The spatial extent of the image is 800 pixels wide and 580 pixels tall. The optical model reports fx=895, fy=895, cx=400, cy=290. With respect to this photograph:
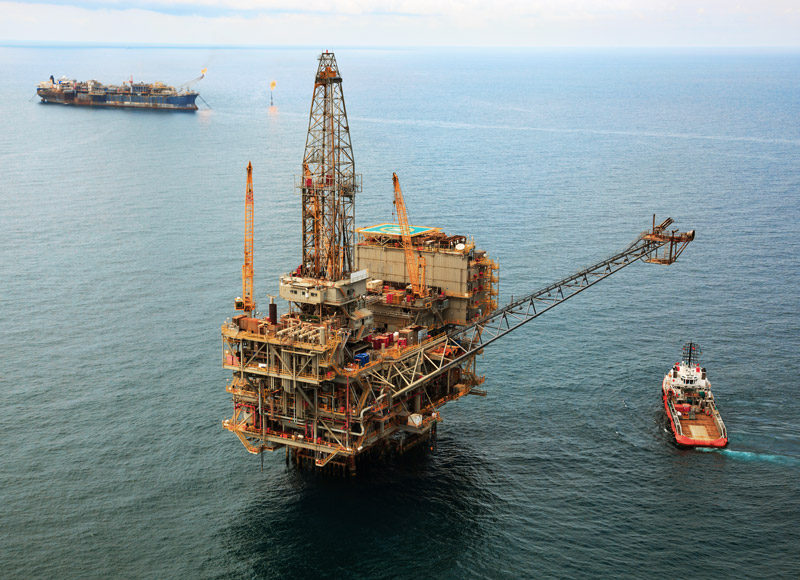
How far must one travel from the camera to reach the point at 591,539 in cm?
7506

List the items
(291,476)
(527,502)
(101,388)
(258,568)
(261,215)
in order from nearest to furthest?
1. (258,568)
2. (527,502)
3. (291,476)
4. (101,388)
5. (261,215)

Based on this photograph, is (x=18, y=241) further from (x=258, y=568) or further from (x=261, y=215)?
(x=258, y=568)

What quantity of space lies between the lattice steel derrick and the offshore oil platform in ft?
0.39

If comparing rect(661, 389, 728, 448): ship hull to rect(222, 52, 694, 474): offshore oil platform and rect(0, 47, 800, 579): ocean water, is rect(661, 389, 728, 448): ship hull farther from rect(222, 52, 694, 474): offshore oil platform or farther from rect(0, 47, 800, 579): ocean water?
rect(222, 52, 694, 474): offshore oil platform

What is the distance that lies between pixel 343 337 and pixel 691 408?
132ft

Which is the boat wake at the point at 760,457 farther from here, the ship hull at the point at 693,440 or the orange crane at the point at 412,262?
the orange crane at the point at 412,262

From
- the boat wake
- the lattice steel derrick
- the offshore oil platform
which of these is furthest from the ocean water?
the lattice steel derrick

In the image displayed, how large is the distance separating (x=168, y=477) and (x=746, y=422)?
60.0 m

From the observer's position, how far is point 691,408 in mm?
95500

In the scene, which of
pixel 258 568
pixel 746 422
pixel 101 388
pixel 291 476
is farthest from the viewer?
pixel 101 388

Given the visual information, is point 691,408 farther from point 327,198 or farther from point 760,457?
point 327,198

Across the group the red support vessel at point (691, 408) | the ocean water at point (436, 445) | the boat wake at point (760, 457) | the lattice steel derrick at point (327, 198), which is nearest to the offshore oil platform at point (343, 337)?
the lattice steel derrick at point (327, 198)

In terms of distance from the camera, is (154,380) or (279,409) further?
(154,380)

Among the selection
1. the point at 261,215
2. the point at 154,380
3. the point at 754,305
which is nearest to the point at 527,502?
the point at 154,380
